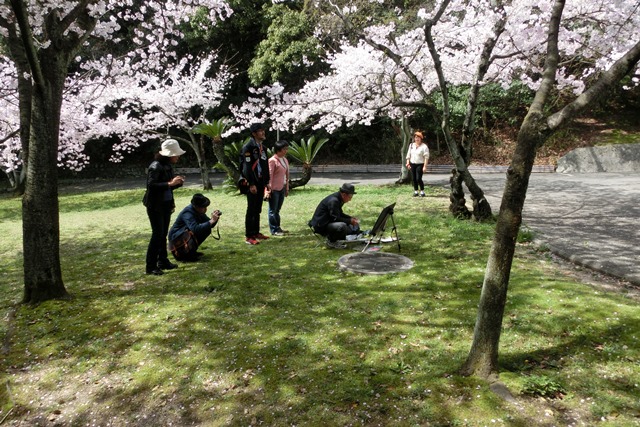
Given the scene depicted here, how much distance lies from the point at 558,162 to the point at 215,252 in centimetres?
1638

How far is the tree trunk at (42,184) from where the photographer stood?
4371 millimetres

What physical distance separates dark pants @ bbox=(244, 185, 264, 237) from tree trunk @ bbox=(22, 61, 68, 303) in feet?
9.65

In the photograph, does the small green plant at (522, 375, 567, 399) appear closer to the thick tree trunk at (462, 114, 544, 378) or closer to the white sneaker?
the thick tree trunk at (462, 114, 544, 378)

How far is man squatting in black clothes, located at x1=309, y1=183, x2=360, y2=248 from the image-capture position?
648 centimetres

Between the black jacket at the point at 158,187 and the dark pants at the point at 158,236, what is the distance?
7cm

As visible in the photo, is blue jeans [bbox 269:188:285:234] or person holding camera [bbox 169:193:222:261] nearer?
person holding camera [bbox 169:193:222:261]

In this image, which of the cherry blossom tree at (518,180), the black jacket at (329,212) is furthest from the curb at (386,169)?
the cherry blossom tree at (518,180)

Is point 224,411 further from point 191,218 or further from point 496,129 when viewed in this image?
point 496,129

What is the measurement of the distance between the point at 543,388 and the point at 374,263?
3.01m

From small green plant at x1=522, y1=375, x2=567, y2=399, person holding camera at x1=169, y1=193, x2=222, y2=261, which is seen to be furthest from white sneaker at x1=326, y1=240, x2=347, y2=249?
small green plant at x1=522, y1=375, x2=567, y2=399

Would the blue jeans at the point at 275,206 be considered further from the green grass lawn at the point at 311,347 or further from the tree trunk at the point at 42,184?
the tree trunk at the point at 42,184

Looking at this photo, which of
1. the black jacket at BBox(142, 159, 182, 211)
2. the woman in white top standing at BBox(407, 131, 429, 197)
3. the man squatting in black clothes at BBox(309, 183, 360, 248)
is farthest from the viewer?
the woman in white top standing at BBox(407, 131, 429, 197)

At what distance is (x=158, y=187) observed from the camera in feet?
17.3

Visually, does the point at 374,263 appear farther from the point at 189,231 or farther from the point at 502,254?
the point at 502,254
